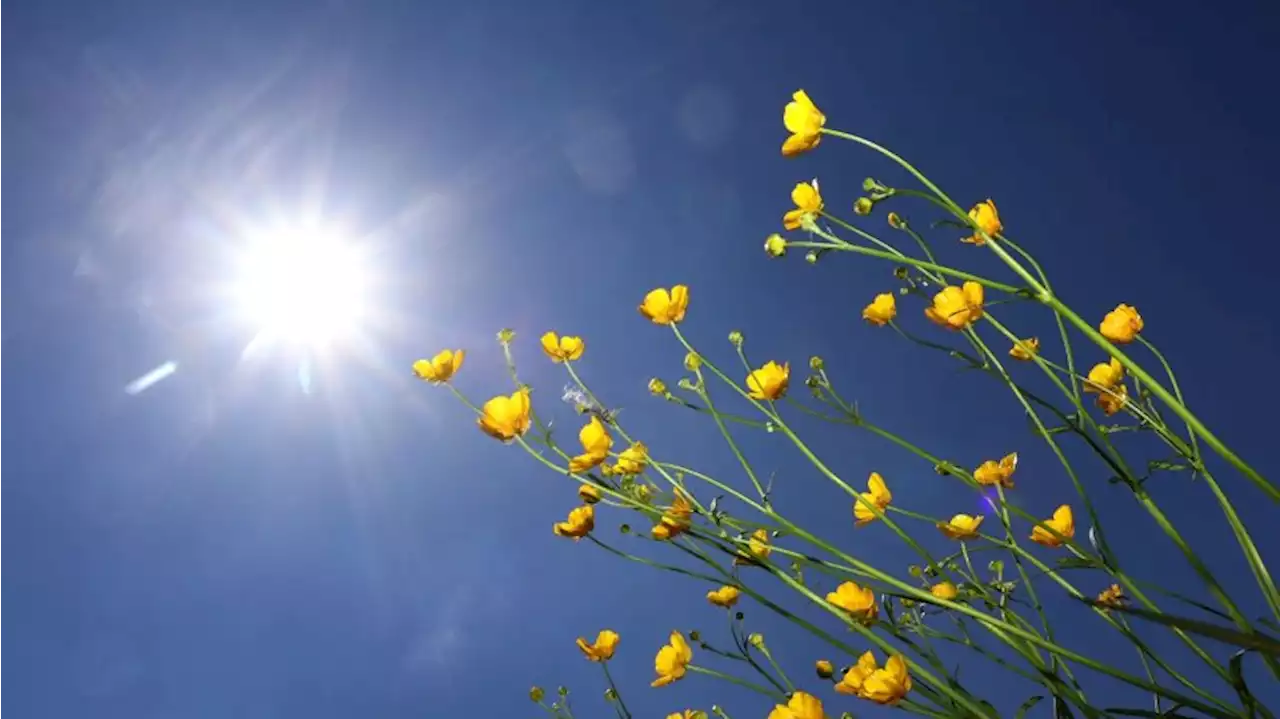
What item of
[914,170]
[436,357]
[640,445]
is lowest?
[914,170]

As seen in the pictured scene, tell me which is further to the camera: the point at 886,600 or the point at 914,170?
the point at 886,600

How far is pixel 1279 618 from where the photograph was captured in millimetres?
1136

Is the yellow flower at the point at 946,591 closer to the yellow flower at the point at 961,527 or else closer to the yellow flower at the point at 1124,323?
the yellow flower at the point at 961,527

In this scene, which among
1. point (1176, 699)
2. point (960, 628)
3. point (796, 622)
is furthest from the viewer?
point (960, 628)

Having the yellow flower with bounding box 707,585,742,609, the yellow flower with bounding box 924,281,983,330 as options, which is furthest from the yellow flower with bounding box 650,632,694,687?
the yellow flower with bounding box 924,281,983,330

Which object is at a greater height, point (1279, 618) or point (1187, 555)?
point (1187, 555)

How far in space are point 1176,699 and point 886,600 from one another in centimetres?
54

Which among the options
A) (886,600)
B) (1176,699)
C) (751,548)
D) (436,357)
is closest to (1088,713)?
(1176,699)

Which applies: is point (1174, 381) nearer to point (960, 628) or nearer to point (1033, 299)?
point (1033, 299)

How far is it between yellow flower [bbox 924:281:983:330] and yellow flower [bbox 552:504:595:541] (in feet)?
2.41

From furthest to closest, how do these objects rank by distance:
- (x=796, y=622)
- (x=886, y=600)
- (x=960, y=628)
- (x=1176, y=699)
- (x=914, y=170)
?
(x=960, y=628) → (x=886, y=600) → (x=796, y=622) → (x=914, y=170) → (x=1176, y=699)

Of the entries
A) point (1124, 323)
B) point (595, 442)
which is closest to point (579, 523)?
point (595, 442)

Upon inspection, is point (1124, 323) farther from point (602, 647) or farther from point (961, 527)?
point (602, 647)

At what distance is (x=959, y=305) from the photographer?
1.47 m
